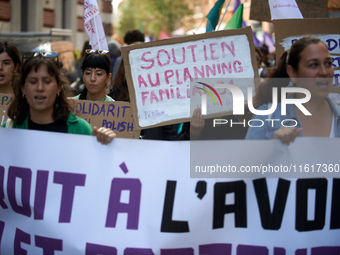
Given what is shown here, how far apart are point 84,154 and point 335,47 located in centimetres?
250

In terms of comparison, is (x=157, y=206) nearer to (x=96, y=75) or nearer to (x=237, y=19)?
(x=96, y=75)

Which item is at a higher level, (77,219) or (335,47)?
(335,47)

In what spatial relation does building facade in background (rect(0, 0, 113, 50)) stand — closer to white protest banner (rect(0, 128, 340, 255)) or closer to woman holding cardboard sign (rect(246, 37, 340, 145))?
white protest banner (rect(0, 128, 340, 255))

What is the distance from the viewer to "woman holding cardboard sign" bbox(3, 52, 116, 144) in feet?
11.7

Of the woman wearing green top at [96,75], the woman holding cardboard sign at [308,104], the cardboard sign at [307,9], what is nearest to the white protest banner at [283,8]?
the cardboard sign at [307,9]

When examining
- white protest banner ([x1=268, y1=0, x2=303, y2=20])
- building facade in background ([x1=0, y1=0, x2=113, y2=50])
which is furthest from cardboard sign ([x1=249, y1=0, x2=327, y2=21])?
building facade in background ([x1=0, y1=0, x2=113, y2=50])

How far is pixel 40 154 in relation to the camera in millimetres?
3615

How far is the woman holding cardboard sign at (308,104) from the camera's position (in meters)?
3.51

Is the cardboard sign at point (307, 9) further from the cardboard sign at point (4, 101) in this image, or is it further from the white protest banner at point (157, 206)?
the white protest banner at point (157, 206)

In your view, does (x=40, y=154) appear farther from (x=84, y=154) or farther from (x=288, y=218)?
(x=288, y=218)

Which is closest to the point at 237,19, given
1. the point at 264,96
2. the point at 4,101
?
the point at 4,101

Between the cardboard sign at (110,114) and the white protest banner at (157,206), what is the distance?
120 cm

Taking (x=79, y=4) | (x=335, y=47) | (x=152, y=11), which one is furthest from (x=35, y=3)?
(x=152, y=11)

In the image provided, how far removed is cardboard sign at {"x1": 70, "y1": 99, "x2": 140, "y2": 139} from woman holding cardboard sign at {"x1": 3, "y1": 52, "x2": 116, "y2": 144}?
100 cm
